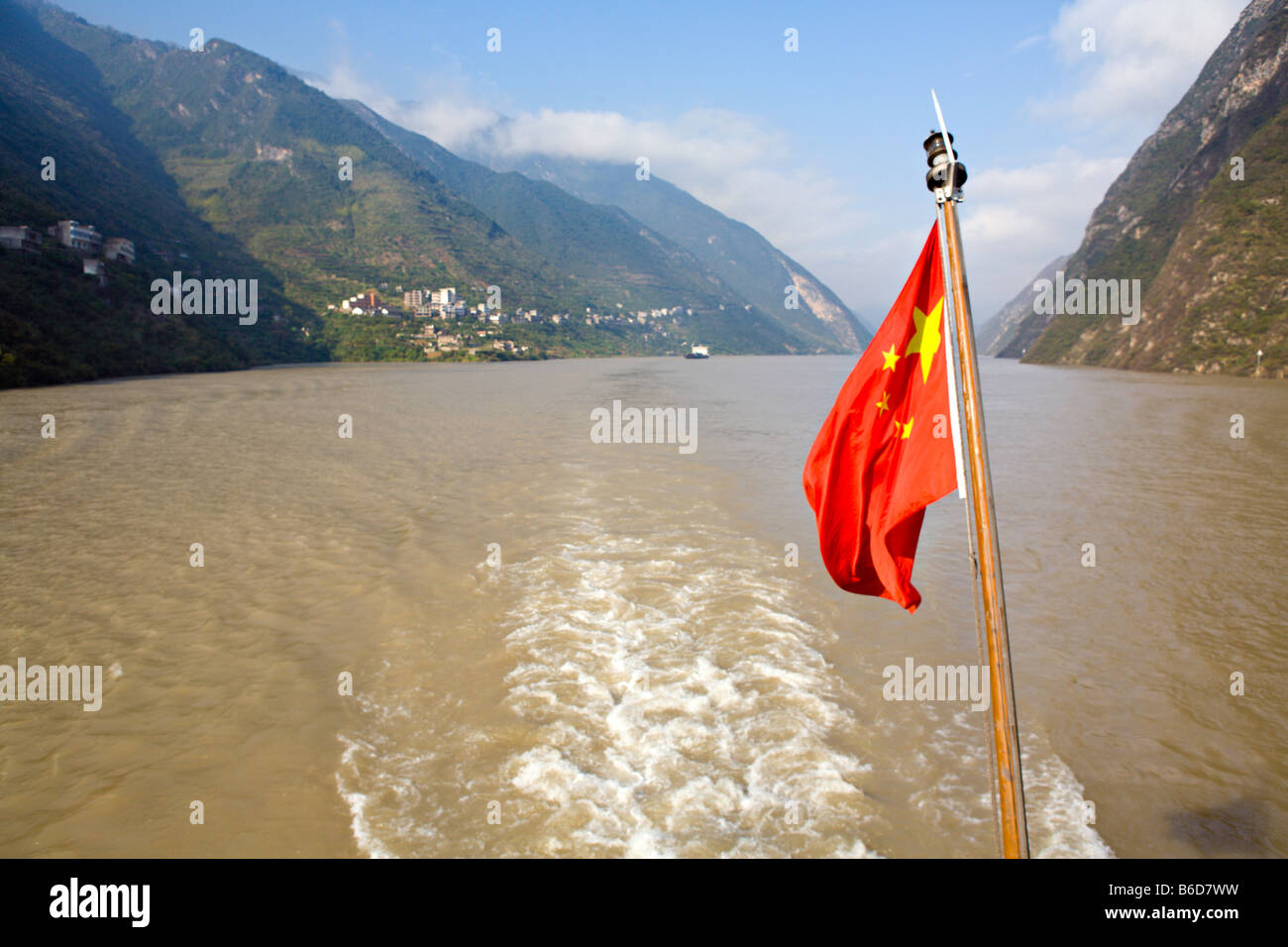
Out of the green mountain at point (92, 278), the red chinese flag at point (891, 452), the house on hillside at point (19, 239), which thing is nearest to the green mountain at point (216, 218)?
the green mountain at point (92, 278)

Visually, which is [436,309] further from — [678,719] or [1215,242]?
[678,719]

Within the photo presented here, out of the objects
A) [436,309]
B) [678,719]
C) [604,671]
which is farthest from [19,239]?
[436,309]

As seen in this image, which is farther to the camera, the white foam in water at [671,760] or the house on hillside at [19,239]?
the house on hillside at [19,239]

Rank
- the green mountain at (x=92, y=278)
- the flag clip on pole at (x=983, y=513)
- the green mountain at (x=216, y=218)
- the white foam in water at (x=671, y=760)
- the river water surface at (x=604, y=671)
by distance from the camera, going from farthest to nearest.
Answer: the green mountain at (x=216, y=218) < the green mountain at (x=92, y=278) < the river water surface at (x=604, y=671) < the white foam in water at (x=671, y=760) < the flag clip on pole at (x=983, y=513)

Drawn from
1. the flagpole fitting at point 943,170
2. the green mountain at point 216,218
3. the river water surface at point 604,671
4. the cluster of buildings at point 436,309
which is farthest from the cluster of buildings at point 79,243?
the flagpole fitting at point 943,170

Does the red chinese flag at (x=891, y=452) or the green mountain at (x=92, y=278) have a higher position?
the green mountain at (x=92, y=278)

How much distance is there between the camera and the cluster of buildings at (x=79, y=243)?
43.1 meters

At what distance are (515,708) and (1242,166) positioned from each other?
88842 mm

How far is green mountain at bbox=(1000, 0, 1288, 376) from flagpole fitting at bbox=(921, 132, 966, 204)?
215 feet

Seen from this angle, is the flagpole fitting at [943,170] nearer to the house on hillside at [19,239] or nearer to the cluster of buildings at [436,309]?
the house on hillside at [19,239]

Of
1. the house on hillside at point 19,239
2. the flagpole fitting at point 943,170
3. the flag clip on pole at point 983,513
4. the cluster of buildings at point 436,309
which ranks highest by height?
the cluster of buildings at point 436,309

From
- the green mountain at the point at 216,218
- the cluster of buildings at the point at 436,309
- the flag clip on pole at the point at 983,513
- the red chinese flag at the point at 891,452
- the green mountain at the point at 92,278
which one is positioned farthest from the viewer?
the cluster of buildings at the point at 436,309

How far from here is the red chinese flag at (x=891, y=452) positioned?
103 inches

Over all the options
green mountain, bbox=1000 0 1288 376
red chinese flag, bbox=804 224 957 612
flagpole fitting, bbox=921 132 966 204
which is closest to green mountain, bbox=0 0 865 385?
red chinese flag, bbox=804 224 957 612
